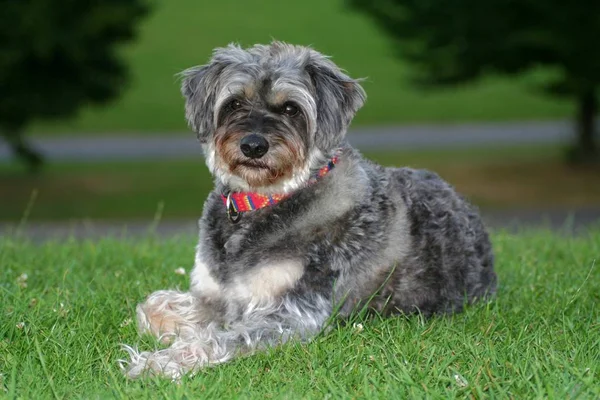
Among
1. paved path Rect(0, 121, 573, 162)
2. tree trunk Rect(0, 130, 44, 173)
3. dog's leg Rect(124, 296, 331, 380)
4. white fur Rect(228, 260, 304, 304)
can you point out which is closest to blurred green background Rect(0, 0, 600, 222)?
tree trunk Rect(0, 130, 44, 173)

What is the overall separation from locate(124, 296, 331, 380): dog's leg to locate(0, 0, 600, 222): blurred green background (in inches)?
85.9

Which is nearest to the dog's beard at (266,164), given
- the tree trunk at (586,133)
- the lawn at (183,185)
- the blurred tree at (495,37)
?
the lawn at (183,185)

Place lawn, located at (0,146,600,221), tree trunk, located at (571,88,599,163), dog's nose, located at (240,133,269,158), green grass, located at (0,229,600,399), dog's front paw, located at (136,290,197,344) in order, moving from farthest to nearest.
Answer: tree trunk, located at (571,88,599,163), lawn, located at (0,146,600,221), dog's front paw, located at (136,290,197,344), dog's nose, located at (240,133,269,158), green grass, located at (0,229,600,399)

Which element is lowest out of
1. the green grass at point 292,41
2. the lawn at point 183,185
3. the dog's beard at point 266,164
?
the green grass at point 292,41

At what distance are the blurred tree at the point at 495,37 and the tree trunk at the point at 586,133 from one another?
1.10 meters

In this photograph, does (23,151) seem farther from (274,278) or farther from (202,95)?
(274,278)

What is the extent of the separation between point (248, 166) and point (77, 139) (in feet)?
76.9

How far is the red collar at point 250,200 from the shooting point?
19.8 feet

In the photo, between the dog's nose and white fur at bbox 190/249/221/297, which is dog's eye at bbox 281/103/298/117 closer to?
the dog's nose

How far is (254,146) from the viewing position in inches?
227

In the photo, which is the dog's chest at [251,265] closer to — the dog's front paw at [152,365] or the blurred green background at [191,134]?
the dog's front paw at [152,365]

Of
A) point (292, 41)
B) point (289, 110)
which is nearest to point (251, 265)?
point (289, 110)

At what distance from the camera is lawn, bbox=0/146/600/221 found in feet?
58.1

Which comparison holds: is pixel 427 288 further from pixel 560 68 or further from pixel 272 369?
pixel 560 68
